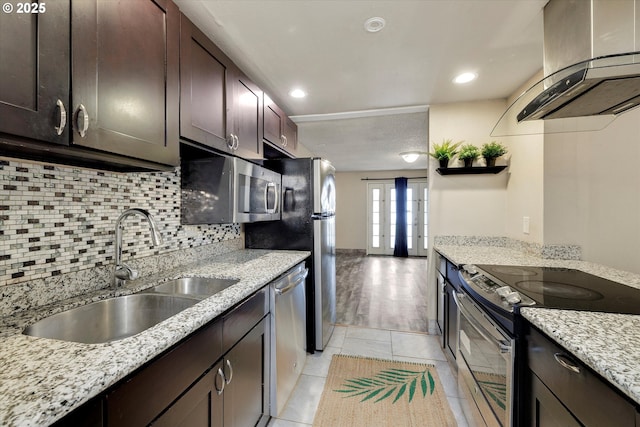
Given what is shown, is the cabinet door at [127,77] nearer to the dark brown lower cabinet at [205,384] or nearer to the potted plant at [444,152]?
the dark brown lower cabinet at [205,384]

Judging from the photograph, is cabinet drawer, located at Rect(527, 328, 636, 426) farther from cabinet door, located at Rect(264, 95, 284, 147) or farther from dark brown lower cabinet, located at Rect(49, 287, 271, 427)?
cabinet door, located at Rect(264, 95, 284, 147)

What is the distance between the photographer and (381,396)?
184 centimetres

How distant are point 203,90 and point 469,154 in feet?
7.51

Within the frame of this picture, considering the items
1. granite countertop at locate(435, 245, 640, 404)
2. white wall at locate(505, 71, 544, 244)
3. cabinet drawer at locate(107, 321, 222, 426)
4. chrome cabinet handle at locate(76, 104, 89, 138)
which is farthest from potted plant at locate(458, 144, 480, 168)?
chrome cabinet handle at locate(76, 104, 89, 138)

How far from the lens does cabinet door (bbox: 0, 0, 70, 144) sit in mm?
687

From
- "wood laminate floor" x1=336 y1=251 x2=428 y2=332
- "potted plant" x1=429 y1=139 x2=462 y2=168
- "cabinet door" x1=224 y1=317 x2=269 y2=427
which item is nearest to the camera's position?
"cabinet door" x1=224 y1=317 x2=269 y2=427

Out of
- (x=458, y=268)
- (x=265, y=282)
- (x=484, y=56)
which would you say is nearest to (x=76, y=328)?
(x=265, y=282)

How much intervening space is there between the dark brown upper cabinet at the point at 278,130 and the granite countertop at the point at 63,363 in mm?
1520

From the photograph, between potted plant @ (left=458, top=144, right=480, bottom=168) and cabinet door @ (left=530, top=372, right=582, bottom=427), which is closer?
cabinet door @ (left=530, top=372, right=582, bottom=427)

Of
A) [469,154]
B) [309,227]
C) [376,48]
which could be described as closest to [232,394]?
[309,227]

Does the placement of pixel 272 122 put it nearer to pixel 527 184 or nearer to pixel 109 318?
pixel 109 318

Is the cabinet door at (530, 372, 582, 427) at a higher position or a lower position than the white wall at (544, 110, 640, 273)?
lower

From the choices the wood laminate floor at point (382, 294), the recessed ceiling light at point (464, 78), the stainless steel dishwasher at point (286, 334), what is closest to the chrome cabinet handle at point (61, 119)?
the stainless steel dishwasher at point (286, 334)

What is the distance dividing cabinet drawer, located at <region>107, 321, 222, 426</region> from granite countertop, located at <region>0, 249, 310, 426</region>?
0.05 m
